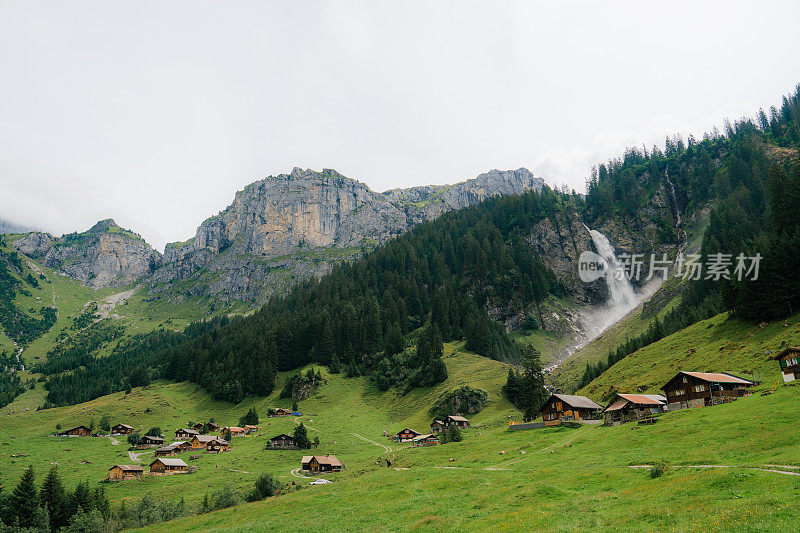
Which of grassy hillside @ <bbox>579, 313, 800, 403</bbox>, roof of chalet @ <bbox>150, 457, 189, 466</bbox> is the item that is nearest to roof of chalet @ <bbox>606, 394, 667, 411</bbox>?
grassy hillside @ <bbox>579, 313, 800, 403</bbox>

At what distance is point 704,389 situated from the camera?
5922 centimetres

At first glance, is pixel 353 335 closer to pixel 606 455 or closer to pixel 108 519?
pixel 108 519

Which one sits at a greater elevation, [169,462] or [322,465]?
[169,462]

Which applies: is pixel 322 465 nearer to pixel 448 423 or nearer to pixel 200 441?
pixel 448 423

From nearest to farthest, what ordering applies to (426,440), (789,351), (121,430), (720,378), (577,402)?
1. (789,351)
2. (720,378)
3. (577,402)
4. (426,440)
5. (121,430)

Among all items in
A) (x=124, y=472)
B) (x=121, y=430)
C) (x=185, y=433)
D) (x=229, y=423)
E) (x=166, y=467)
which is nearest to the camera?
(x=124, y=472)

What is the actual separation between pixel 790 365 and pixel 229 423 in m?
133

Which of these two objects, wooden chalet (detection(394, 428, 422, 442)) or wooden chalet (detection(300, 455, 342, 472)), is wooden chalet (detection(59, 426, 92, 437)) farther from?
wooden chalet (detection(394, 428, 422, 442))

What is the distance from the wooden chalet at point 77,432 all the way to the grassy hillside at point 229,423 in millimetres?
4142

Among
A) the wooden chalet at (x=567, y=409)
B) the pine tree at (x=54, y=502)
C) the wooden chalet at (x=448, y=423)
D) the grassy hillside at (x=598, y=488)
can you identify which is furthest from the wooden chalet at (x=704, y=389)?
the pine tree at (x=54, y=502)

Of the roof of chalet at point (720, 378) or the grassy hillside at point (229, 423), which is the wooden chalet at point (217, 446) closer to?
the grassy hillside at point (229, 423)

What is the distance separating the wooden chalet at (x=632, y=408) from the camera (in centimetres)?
6269

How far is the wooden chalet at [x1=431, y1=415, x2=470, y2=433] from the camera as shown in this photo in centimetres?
9581

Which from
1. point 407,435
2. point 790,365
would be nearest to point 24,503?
point 407,435
